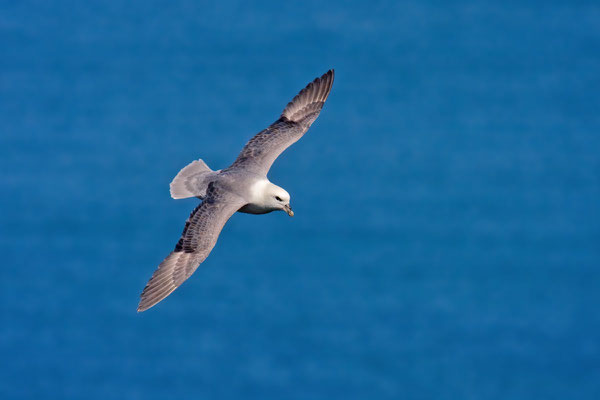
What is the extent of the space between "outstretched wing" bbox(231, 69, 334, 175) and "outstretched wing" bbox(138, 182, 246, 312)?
79 cm

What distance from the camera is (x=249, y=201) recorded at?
28.9 ft

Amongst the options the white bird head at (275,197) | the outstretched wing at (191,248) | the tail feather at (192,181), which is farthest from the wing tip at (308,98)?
the outstretched wing at (191,248)

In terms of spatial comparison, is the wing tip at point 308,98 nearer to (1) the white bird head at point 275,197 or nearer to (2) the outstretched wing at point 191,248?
(1) the white bird head at point 275,197

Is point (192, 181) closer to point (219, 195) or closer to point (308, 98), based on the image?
point (219, 195)

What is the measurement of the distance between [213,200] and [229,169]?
25.9 inches

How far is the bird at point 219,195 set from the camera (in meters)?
8.46

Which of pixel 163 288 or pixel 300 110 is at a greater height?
pixel 300 110

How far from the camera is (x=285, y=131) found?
9953 mm

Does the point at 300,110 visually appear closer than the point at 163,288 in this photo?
No

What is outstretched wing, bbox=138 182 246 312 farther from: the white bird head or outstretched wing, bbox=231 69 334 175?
outstretched wing, bbox=231 69 334 175

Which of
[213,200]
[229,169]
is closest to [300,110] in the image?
[229,169]

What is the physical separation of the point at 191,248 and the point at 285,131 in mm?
2028

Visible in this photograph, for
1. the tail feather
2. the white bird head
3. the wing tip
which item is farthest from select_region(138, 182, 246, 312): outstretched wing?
the wing tip

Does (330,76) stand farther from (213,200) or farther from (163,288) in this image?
(163,288)
